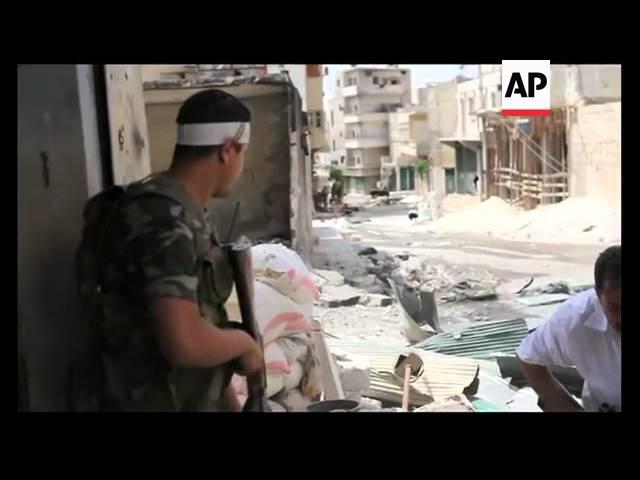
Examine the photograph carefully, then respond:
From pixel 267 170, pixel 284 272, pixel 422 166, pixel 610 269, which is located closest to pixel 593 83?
pixel 422 166

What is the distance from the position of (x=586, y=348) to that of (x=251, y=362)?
1.32m

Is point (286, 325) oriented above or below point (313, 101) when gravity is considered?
below

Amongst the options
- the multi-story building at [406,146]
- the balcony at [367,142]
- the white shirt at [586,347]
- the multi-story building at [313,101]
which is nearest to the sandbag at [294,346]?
the white shirt at [586,347]

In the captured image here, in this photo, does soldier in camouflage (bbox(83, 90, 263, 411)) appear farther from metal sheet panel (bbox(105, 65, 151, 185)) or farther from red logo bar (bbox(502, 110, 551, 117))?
red logo bar (bbox(502, 110, 551, 117))

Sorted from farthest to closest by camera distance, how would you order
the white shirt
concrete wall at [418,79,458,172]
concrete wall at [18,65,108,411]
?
concrete wall at [418,79,458,172] → the white shirt → concrete wall at [18,65,108,411]

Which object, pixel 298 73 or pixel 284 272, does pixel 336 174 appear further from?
pixel 284 272

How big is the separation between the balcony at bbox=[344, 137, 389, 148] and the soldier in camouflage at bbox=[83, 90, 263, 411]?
1.60m

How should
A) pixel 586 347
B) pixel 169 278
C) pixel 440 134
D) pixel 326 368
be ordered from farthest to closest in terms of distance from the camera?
pixel 440 134, pixel 326 368, pixel 586 347, pixel 169 278

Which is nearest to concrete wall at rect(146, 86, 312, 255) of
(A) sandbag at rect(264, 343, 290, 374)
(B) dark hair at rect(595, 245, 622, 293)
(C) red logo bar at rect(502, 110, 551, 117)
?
(A) sandbag at rect(264, 343, 290, 374)

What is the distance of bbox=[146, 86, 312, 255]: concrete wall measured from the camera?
119 inches

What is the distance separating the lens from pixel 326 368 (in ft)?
11.0

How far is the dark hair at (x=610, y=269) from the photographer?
302 cm
